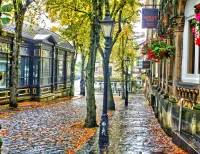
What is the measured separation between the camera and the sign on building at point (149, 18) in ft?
56.2

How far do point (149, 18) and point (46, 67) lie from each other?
1280cm

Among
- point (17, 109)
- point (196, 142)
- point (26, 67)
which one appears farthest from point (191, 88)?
point (26, 67)

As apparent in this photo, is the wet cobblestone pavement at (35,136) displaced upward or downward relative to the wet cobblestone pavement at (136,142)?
downward

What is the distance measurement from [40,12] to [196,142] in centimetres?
1268

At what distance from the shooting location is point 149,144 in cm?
895

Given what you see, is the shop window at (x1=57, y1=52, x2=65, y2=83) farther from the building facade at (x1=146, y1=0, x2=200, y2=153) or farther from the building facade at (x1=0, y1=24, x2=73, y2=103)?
the building facade at (x1=146, y1=0, x2=200, y2=153)

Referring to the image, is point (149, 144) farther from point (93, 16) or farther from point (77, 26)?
point (77, 26)

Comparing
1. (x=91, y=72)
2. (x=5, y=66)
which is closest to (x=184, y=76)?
(x=91, y=72)

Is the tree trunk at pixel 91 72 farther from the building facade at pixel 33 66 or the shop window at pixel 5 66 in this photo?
the shop window at pixel 5 66

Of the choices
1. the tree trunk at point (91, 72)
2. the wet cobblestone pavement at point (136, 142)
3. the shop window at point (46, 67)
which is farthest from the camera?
the shop window at point (46, 67)

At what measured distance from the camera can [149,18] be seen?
17.5 meters

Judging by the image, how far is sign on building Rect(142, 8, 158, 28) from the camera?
56.2 feet

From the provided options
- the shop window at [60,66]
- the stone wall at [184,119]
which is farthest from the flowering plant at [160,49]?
the shop window at [60,66]

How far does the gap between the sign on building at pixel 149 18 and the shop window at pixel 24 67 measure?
11.0 m
